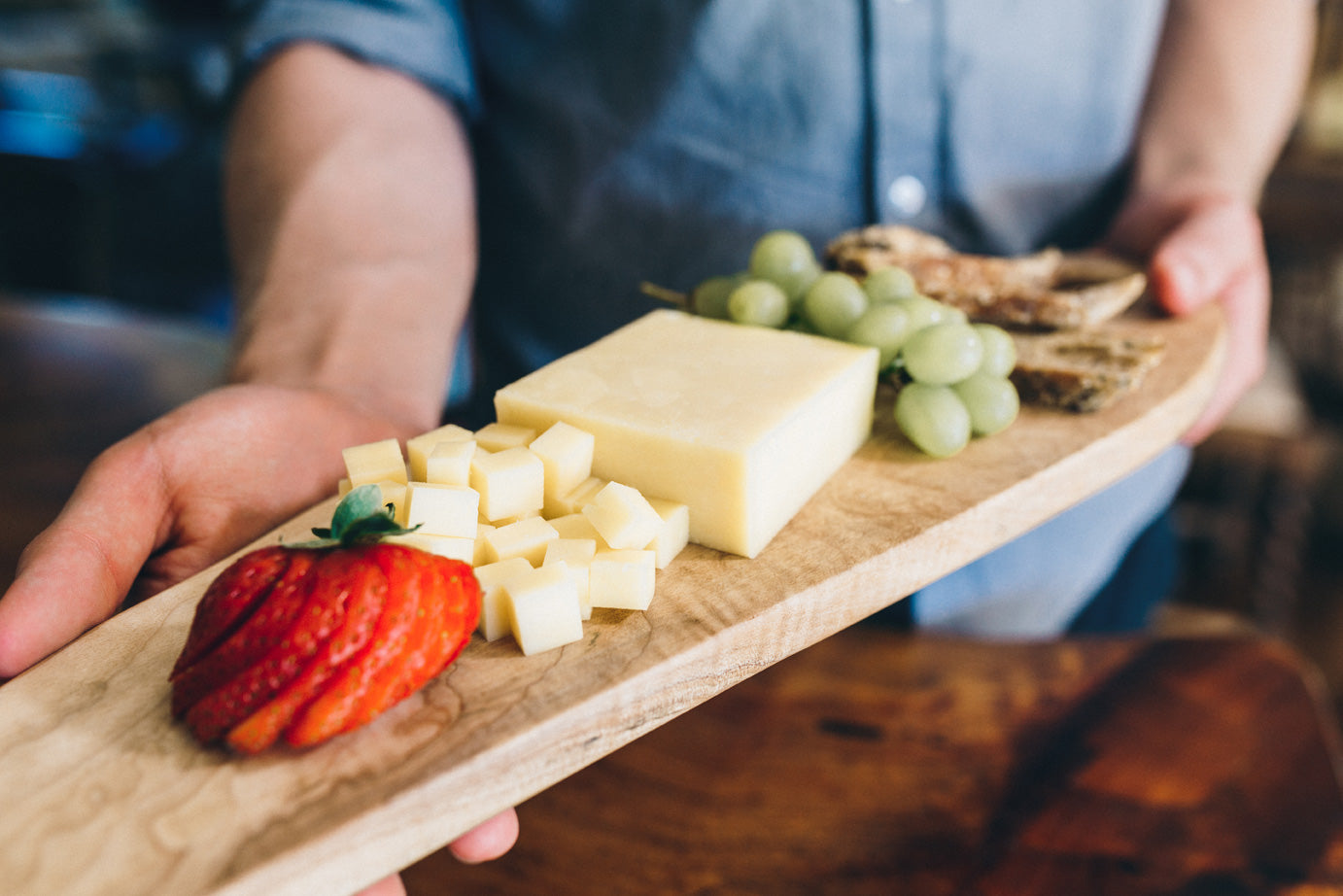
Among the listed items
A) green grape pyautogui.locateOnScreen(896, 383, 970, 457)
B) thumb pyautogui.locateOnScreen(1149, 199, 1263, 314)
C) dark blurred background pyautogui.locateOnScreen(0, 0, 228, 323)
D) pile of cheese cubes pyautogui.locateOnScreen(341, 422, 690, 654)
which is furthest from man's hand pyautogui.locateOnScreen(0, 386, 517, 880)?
dark blurred background pyautogui.locateOnScreen(0, 0, 228, 323)

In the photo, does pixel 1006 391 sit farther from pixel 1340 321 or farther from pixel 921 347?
pixel 1340 321

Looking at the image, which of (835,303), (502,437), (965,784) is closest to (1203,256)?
(835,303)

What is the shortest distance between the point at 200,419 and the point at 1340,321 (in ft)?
12.6

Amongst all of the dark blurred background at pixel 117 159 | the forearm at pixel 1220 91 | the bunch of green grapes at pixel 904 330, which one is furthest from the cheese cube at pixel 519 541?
the dark blurred background at pixel 117 159

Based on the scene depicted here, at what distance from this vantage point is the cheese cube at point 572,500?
105cm

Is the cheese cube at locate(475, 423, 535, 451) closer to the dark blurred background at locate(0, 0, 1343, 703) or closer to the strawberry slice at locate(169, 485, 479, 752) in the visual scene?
the strawberry slice at locate(169, 485, 479, 752)

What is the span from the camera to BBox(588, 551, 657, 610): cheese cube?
3.12 feet

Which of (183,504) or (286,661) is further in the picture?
(183,504)

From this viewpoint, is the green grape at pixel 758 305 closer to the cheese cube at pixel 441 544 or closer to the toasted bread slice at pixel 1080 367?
the toasted bread slice at pixel 1080 367

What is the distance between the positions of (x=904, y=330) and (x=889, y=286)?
0.34 ft

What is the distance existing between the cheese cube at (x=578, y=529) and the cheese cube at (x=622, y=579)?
26 millimetres

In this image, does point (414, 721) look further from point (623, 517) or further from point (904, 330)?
point (904, 330)

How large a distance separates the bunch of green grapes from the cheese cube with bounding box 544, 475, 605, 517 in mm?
390

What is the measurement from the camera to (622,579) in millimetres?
956
